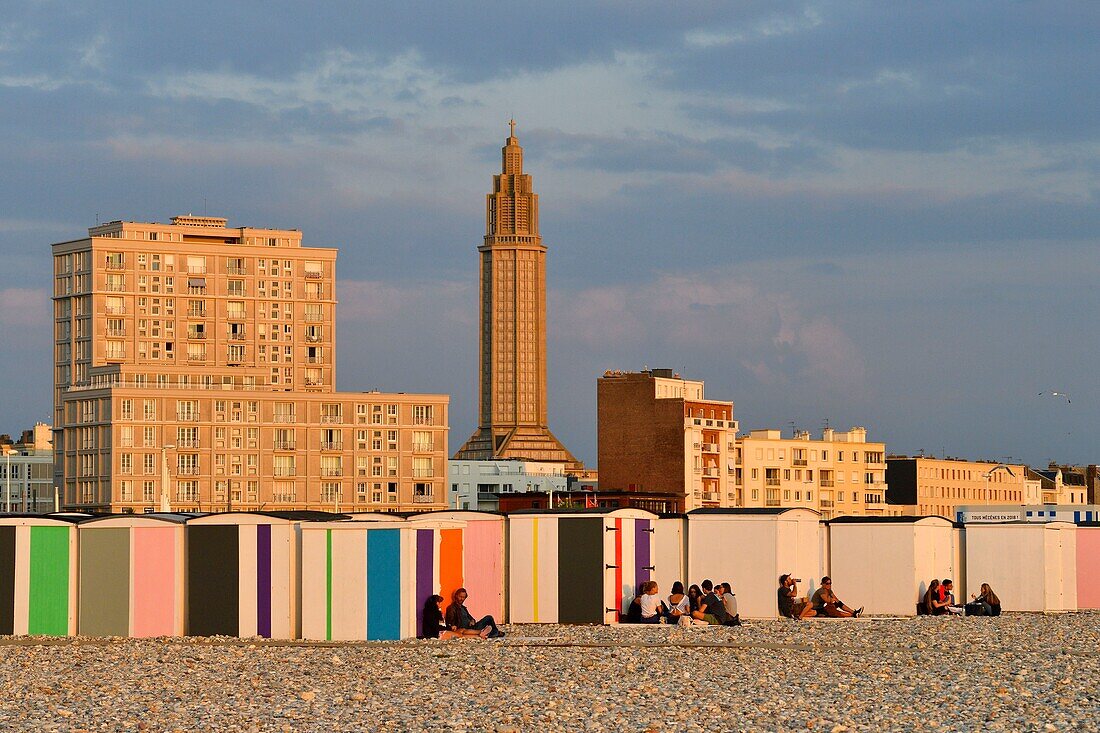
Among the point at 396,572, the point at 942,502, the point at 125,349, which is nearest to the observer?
the point at 396,572

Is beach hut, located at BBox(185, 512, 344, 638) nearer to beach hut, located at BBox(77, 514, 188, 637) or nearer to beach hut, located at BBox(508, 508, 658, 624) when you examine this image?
beach hut, located at BBox(77, 514, 188, 637)

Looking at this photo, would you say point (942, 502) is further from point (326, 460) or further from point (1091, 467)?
point (326, 460)

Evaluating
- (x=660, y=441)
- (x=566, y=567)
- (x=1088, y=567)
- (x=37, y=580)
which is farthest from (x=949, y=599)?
(x=660, y=441)

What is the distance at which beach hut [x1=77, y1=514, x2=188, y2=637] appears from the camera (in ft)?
104

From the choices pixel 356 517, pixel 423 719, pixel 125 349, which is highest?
pixel 125 349

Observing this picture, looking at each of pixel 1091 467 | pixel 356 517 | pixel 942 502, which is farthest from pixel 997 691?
pixel 1091 467

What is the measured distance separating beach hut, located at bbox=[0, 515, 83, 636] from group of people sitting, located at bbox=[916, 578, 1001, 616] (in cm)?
1692

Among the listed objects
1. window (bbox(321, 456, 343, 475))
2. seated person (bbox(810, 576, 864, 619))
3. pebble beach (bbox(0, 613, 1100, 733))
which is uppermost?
window (bbox(321, 456, 343, 475))

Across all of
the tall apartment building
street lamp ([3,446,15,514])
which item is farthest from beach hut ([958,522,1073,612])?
street lamp ([3,446,15,514])

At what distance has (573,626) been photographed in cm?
3422

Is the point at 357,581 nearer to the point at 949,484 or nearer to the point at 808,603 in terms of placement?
the point at 808,603

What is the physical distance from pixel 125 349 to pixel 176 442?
86.0 feet

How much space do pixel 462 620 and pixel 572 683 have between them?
671cm

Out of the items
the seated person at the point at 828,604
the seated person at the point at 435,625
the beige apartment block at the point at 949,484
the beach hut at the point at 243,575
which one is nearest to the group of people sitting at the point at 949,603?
the seated person at the point at 828,604
